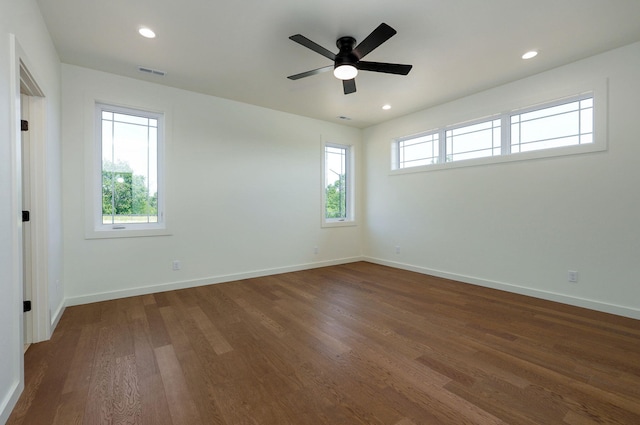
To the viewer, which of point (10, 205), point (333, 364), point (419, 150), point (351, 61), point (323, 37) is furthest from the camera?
point (419, 150)

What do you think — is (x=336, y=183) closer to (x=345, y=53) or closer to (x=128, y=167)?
(x=345, y=53)

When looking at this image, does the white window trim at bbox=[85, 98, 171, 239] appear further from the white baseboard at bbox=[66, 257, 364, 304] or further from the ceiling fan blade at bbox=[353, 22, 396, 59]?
the ceiling fan blade at bbox=[353, 22, 396, 59]

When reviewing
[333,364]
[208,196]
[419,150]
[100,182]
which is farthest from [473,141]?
[100,182]

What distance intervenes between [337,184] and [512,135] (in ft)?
9.95

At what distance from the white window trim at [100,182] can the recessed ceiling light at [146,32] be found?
119 centimetres

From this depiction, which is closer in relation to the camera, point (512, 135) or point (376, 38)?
point (376, 38)

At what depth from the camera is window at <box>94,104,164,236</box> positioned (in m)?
3.45

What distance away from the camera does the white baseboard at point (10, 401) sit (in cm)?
144

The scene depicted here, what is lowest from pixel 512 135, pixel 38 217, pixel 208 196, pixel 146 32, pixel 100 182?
pixel 38 217

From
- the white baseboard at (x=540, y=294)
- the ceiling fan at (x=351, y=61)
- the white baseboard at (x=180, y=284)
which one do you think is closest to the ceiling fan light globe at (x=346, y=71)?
the ceiling fan at (x=351, y=61)

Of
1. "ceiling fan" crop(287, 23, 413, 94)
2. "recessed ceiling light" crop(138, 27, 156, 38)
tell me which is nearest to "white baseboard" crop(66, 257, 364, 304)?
"recessed ceiling light" crop(138, 27, 156, 38)

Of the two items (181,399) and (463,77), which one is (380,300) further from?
(463,77)

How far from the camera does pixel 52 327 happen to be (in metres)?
2.51

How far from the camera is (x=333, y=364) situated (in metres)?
2.00
